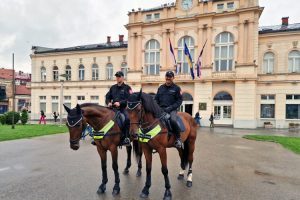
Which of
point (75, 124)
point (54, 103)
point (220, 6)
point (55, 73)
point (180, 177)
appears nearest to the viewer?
point (75, 124)

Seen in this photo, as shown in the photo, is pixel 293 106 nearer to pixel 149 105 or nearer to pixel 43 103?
pixel 149 105

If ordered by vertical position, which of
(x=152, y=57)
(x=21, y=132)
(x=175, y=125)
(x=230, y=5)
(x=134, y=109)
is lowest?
(x=21, y=132)

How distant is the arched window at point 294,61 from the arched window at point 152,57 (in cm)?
1672

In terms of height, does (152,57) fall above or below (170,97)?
above

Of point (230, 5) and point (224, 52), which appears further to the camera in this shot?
Answer: point (224, 52)

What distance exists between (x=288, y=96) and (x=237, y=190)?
24486 millimetres

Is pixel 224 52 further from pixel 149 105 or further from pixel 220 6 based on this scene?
pixel 149 105

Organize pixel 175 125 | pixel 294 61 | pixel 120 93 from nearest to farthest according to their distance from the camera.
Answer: pixel 175 125 < pixel 120 93 < pixel 294 61

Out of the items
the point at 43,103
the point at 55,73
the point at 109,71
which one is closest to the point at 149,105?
the point at 109,71

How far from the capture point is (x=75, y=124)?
4168 millimetres

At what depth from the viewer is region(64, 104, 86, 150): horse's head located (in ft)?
13.6

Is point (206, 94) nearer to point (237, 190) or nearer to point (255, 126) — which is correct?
point (255, 126)

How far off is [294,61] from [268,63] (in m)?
2.80

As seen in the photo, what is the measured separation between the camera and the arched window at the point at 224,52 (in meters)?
25.5
